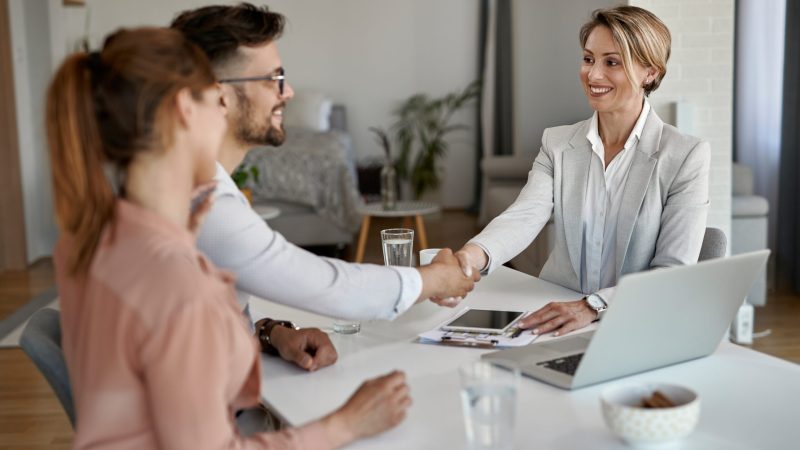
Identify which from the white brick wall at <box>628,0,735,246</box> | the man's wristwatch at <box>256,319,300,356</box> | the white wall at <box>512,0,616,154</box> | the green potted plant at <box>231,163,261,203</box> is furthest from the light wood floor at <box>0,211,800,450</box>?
the man's wristwatch at <box>256,319,300,356</box>

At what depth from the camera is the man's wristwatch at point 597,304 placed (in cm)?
185

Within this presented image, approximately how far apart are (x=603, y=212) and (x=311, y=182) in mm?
4043

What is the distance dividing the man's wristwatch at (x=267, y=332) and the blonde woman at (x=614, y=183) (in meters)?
0.51

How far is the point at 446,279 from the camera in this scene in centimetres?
174

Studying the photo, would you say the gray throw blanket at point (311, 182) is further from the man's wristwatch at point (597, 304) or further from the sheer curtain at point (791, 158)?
the man's wristwatch at point (597, 304)

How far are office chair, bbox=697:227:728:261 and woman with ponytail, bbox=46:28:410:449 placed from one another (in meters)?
1.23

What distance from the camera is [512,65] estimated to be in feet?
24.3

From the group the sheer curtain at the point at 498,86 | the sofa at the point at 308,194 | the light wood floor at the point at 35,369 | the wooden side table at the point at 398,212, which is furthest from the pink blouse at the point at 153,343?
the sheer curtain at the point at 498,86

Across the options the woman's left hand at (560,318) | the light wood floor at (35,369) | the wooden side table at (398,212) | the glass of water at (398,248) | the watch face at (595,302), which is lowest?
the light wood floor at (35,369)

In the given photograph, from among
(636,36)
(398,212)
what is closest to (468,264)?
(636,36)

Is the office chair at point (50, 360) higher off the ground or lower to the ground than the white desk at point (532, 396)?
higher

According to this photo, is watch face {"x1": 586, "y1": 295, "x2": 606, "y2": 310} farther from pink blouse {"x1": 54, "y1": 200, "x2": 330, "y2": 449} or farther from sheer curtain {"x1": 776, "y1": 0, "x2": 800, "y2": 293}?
sheer curtain {"x1": 776, "y1": 0, "x2": 800, "y2": 293}

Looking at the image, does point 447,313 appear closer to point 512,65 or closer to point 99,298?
point 99,298

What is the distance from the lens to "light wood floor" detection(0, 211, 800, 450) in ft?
10.8
